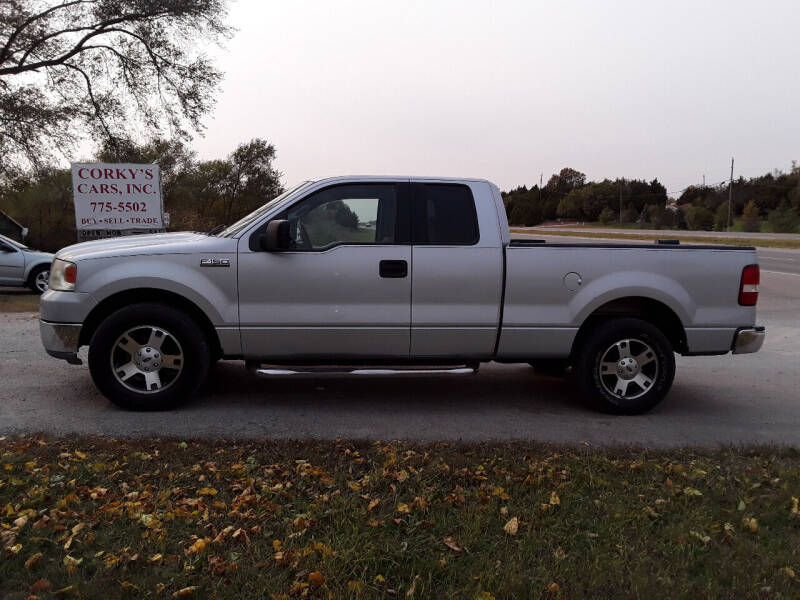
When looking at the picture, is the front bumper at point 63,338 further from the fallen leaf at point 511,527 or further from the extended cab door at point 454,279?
the fallen leaf at point 511,527

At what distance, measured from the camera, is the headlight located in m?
5.36

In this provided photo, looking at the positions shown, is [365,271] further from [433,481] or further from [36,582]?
[36,582]

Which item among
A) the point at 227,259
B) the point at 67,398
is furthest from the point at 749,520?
the point at 67,398

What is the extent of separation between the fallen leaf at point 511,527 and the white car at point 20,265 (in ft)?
44.9

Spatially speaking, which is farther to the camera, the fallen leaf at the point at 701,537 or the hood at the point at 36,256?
the hood at the point at 36,256

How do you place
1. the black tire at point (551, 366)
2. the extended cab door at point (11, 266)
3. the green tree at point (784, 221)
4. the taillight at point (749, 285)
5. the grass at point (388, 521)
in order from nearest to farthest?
the grass at point (388, 521) < the taillight at point (749, 285) < the black tire at point (551, 366) < the extended cab door at point (11, 266) < the green tree at point (784, 221)

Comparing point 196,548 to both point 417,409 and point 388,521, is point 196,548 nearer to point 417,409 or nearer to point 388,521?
point 388,521

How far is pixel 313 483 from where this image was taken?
386 centimetres

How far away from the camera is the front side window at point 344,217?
17.9 ft

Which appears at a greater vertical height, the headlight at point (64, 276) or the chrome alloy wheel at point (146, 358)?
the headlight at point (64, 276)

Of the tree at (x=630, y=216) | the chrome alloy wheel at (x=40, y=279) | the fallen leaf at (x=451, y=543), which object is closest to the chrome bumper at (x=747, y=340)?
the fallen leaf at (x=451, y=543)

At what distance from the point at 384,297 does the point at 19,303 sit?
1006 cm

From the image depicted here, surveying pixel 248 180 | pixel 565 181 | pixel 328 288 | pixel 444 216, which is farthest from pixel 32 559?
pixel 565 181

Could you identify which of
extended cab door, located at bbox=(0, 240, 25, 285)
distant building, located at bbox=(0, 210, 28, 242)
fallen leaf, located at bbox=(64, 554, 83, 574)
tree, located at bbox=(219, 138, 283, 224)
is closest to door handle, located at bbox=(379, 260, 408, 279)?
fallen leaf, located at bbox=(64, 554, 83, 574)
